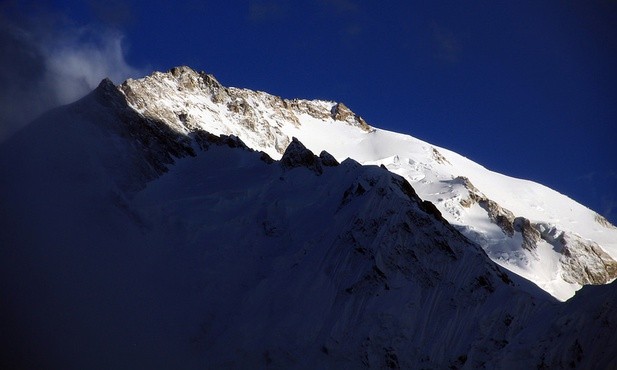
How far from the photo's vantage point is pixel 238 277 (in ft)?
205

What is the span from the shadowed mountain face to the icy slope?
782 inches

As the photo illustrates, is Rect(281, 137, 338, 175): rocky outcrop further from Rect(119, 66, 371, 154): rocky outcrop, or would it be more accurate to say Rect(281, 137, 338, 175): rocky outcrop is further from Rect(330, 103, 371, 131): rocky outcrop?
Rect(330, 103, 371, 131): rocky outcrop

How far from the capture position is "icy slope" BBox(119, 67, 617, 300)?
3927 inches

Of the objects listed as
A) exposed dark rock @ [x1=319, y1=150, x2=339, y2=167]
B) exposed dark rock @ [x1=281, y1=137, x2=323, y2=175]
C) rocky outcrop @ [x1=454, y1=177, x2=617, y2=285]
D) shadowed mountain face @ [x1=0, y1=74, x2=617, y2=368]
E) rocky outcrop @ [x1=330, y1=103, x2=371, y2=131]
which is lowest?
shadowed mountain face @ [x1=0, y1=74, x2=617, y2=368]

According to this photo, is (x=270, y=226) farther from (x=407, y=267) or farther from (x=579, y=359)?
(x=579, y=359)

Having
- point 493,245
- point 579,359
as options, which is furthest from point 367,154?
point 579,359

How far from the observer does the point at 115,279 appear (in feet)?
189

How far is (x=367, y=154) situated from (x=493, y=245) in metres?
32.0

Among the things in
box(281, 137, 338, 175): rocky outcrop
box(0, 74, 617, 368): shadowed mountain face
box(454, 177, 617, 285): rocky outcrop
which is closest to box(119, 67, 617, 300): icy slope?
box(454, 177, 617, 285): rocky outcrop

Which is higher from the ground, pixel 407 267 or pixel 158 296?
pixel 407 267

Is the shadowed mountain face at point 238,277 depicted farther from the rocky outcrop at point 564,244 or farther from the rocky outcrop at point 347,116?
the rocky outcrop at point 347,116

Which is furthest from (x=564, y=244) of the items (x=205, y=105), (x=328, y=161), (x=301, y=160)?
(x=205, y=105)

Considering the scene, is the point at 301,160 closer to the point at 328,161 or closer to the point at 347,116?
the point at 328,161

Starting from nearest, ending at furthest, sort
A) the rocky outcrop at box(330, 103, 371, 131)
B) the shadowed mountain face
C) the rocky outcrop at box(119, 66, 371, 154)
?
the shadowed mountain face → the rocky outcrop at box(119, 66, 371, 154) → the rocky outcrop at box(330, 103, 371, 131)
